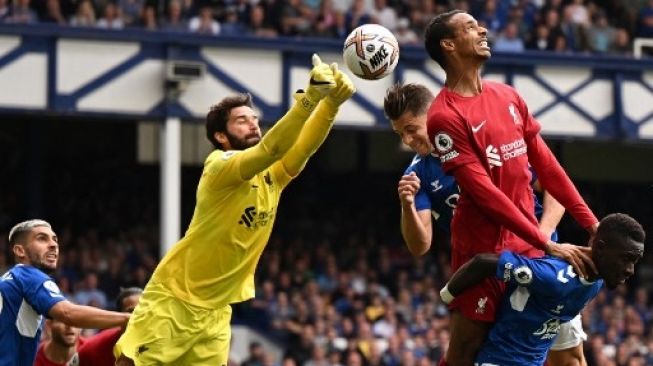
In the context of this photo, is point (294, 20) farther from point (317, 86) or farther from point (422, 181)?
point (317, 86)

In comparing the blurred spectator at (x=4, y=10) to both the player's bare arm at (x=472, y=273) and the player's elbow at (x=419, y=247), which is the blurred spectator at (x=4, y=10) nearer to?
the player's elbow at (x=419, y=247)

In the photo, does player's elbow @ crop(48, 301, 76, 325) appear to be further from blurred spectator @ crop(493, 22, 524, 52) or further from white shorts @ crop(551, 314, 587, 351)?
blurred spectator @ crop(493, 22, 524, 52)

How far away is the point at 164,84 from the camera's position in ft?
66.8

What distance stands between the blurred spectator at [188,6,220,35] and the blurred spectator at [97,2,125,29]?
907mm

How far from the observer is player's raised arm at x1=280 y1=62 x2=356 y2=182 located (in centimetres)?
856

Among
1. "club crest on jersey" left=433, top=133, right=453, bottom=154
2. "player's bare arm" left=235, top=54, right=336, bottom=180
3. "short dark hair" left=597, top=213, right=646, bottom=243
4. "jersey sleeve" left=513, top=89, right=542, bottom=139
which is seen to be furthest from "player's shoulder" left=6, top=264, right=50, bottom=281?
"short dark hair" left=597, top=213, right=646, bottom=243

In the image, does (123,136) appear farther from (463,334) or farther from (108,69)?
(463,334)

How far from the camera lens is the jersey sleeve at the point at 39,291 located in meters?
9.73

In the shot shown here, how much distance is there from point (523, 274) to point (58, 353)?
149 inches

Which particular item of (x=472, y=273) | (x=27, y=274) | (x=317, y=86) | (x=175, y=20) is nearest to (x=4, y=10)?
(x=175, y=20)

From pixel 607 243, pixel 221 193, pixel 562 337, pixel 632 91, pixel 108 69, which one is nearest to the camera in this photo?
pixel 607 243

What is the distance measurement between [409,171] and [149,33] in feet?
37.2

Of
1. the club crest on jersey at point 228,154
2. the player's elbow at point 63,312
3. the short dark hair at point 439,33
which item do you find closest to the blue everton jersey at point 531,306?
the short dark hair at point 439,33

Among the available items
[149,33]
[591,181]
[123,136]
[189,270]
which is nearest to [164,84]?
[149,33]
